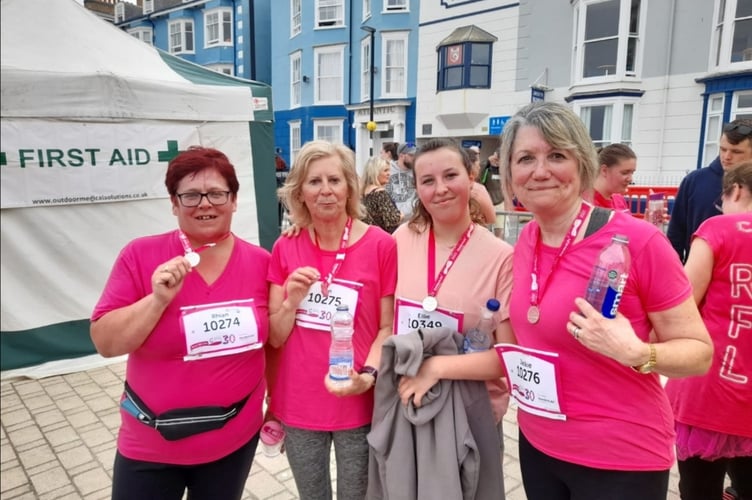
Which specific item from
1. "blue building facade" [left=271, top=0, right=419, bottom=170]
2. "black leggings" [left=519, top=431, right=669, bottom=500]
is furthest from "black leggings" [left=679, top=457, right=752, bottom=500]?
"blue building facade" [left=271, top=0, right=419, bottom=170]

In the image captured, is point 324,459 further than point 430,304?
Yes

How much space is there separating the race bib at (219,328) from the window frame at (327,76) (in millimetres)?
22281

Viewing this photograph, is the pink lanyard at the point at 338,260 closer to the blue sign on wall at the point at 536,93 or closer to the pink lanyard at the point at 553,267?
the pink lanyard at the point at 553,267

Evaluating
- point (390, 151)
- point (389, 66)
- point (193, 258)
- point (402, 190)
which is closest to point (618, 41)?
point (389, 66)

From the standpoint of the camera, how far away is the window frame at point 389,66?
20109 mm

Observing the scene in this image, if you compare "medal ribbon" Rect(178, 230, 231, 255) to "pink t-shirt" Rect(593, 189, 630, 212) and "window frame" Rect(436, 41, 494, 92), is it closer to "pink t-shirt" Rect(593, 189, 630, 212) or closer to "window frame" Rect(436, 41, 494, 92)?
"pink t-shirt" Rect(593, 189, 630, 212)

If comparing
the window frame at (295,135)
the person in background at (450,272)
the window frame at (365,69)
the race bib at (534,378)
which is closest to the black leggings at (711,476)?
the person in background at (450,272)

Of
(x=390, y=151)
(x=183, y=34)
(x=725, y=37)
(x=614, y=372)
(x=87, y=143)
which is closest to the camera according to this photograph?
(x=614, y=372)

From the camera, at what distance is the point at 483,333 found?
1.74m

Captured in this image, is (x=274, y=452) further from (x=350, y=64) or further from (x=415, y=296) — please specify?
(x=350, y=64)

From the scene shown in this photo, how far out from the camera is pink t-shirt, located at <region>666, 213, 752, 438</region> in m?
1.90

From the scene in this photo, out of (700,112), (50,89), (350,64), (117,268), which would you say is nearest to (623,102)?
(700,112)

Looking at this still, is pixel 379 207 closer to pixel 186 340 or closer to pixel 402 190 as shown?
pixel 402 190

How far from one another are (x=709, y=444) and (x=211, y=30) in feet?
109
